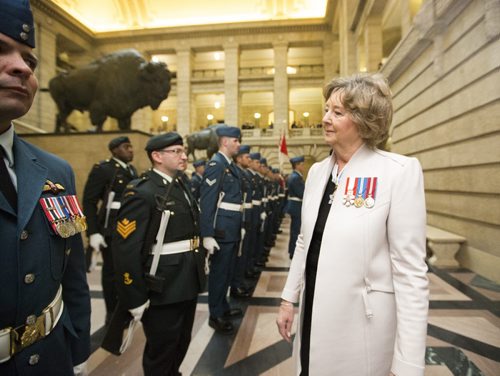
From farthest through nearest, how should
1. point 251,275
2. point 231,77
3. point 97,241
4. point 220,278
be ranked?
point 231,77, point 251,275, point 97,241, point 220,278

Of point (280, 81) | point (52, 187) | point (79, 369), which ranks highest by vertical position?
point (280, 81)

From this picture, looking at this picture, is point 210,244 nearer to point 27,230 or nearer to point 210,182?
point 210,182

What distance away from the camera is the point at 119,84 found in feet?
22.8

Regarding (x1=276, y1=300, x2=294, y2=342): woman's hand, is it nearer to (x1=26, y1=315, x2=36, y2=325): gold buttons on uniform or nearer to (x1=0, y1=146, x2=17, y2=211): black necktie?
(x1=26, y1=315, x2=36, y2=325): gold buttons on uniform

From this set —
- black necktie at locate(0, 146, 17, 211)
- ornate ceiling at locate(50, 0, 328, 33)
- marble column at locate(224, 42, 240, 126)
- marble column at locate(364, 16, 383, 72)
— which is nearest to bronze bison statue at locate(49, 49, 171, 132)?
black necktie at locate(0, 146, 17, 211)

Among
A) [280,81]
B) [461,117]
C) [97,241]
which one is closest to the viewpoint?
[97,241]

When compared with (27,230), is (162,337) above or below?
below

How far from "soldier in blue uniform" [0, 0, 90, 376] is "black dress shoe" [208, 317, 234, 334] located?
87.7 inches

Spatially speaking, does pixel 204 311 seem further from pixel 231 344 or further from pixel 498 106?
pixel 498 106

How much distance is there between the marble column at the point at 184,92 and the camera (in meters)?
24.8

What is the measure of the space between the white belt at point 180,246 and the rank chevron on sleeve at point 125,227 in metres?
0.22

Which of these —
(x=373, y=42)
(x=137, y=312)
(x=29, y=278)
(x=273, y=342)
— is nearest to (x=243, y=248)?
(x=273, y=342)

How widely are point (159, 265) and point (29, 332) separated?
1105 mm

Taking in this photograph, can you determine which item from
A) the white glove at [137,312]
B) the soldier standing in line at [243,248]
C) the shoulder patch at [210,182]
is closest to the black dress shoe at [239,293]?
the soldier standing in line at [243,248]
